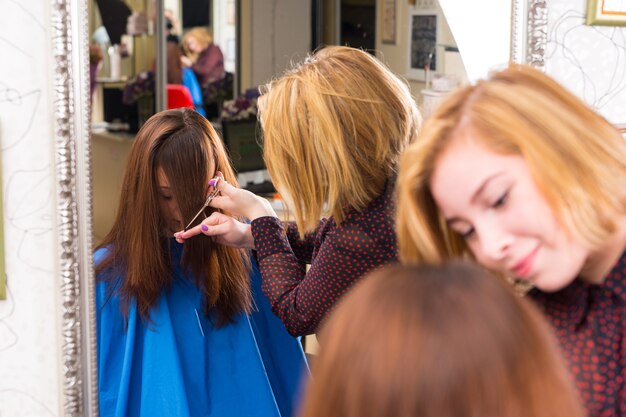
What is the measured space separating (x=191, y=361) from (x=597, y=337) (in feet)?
2.82

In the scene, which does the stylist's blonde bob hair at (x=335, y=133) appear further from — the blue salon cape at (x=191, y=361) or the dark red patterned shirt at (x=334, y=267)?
the blue salon cape at (x=191, y=361)

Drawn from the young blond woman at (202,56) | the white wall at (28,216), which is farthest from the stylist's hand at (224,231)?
the young blond woman at (202,56)

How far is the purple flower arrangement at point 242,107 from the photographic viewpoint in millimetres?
1862

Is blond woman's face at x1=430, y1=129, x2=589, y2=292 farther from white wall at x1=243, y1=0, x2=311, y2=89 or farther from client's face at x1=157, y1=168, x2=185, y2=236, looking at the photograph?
white wall at x1=243, y1=0, x2=311, y2=89

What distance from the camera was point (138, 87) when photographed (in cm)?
167

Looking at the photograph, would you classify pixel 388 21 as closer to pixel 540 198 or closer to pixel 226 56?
pixel 226 56

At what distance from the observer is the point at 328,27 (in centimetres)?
182

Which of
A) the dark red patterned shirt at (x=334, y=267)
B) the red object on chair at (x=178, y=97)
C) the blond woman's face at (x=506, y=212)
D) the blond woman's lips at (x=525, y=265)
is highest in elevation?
the red object on chair at (x=178, y=97)

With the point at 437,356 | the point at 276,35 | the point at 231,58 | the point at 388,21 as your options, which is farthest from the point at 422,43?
the point at 437,356

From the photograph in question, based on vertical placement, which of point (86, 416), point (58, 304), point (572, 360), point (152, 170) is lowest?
point (86, 416)

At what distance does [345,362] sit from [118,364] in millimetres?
1071

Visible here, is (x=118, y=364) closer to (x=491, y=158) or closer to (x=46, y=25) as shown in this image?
(x=46, y=25)

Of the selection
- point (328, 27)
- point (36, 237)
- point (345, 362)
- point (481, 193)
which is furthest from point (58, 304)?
point (345, 362)

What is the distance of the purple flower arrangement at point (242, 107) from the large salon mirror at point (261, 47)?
2 centimetres
